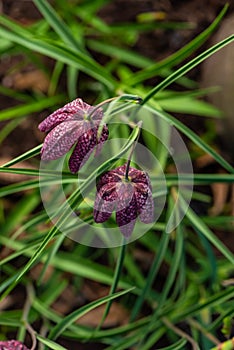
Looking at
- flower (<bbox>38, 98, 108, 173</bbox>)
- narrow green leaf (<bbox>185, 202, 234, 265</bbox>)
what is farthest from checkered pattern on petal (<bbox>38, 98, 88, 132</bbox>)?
narrow green leaf (<bbox>185, 202, 234, 265</bbox>)

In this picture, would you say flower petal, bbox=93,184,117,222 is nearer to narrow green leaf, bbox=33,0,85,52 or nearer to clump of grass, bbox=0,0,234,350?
clump of grass, bbox=0,0,234,350

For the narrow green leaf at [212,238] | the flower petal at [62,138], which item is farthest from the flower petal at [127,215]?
the narrow green leaf at [212,238]

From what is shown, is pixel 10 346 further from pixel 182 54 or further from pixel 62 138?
pixel 182 54

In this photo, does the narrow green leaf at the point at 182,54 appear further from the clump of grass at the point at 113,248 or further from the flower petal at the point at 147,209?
the flower petal at the point at 147,209

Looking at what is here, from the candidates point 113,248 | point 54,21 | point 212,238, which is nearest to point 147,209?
point 212,238

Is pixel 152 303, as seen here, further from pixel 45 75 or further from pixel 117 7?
pixel 117 7

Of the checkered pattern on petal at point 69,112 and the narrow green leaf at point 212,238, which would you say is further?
the narrow green leaf at point 212,238

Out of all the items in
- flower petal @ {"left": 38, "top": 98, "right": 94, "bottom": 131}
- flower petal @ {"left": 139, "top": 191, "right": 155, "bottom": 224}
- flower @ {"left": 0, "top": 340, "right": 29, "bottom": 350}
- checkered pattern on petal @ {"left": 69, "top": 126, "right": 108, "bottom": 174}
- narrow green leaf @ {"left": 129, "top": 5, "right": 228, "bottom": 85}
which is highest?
narrow green leaf @ {"left": 129, "top": 5, "right": 228, "bottom": 85}

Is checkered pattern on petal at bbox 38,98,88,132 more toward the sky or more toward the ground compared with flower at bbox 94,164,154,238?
more toward the sky
